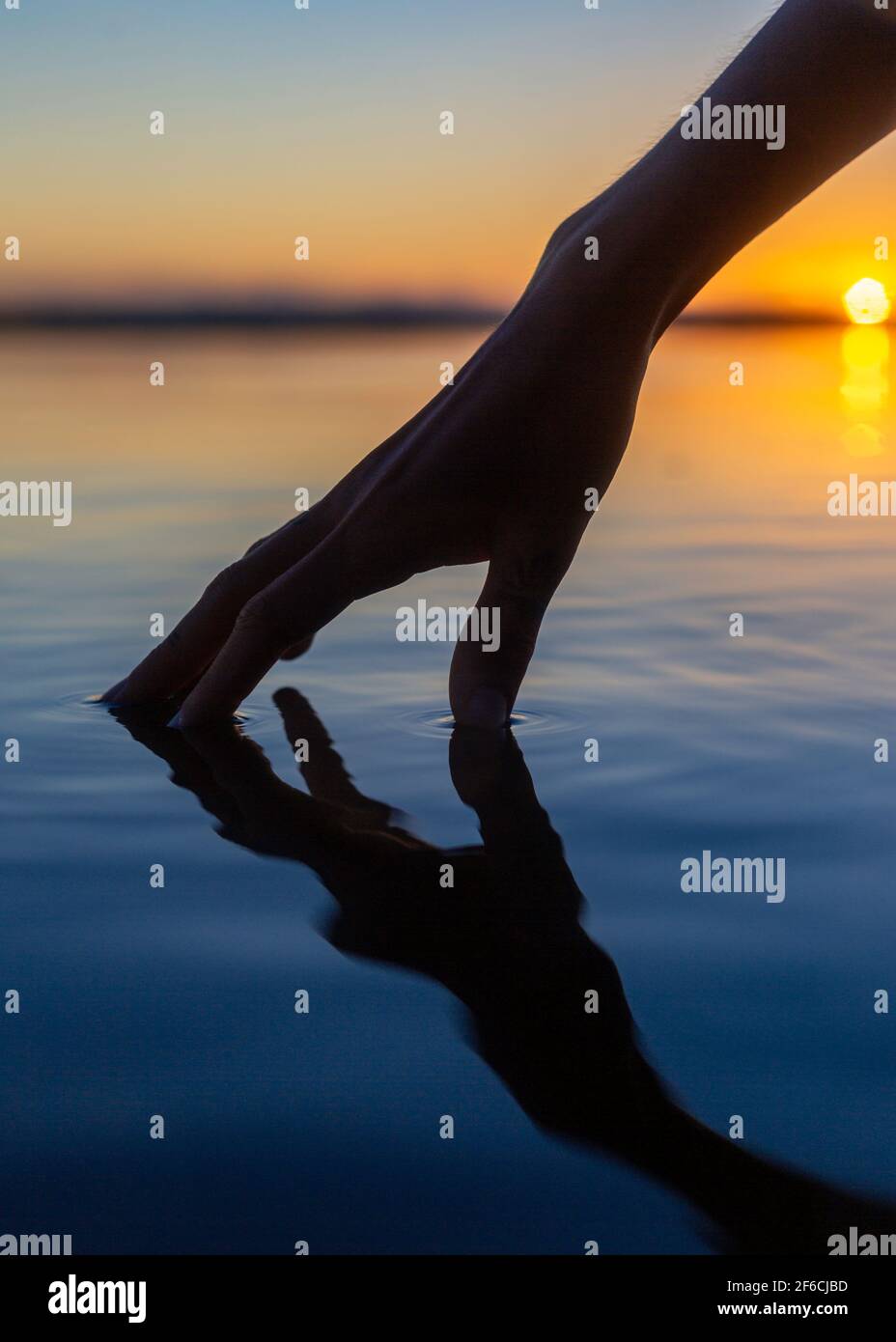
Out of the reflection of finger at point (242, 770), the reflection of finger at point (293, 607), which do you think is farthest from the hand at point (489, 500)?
the reflection of finger at point (242, 770)

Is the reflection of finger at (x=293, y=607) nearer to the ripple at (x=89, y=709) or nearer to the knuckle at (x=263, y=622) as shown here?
the knuckle at (x=263, y=622)

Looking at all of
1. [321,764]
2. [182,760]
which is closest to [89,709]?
[182,760]

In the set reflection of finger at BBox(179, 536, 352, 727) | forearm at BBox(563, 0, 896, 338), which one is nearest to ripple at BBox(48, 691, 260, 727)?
reflection of finger at BBox(179, 536, 352, 727)

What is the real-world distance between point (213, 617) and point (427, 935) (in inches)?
65.4

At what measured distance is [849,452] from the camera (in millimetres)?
11180

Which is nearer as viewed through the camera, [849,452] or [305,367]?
[849,452]

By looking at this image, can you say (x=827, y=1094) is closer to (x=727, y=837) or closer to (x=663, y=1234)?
(x=663, y=1234)

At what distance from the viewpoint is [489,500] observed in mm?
3590

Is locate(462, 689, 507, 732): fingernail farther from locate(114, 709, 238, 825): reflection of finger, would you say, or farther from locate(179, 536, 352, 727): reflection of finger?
locate(114, 709, 238, 825): reflection of finger

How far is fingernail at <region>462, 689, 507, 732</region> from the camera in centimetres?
377

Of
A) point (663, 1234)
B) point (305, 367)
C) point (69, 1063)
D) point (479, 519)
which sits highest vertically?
point (305, 367)

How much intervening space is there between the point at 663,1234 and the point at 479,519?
225 centimetres

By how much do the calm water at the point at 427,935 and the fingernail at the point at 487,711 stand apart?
0.14m

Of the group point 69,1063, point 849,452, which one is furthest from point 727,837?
point 849,452
